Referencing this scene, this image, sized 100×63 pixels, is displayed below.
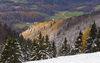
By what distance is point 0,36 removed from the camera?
69438 millimetres

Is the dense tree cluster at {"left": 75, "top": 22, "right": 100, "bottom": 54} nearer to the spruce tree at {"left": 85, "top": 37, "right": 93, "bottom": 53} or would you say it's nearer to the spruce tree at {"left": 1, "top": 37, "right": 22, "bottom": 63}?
the spruce tree at {"left": 85, "top": 37, "right": 93, "bottom": 53}

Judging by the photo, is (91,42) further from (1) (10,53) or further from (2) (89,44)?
(1) (10,53)

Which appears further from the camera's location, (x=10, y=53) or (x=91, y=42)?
(x=91, y=42)

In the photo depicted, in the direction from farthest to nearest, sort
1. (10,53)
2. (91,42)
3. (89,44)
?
(91,42)
(89,44)
(10,53)

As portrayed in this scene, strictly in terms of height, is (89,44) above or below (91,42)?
below

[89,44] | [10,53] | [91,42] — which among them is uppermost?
[10,53]

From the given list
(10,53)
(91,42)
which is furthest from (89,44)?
(10,53)

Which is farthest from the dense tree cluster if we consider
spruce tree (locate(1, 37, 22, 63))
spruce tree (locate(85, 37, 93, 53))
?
spruce tree (locate(1, 37, 22, 63))

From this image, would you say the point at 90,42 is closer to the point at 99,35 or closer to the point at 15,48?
the point at 99,35

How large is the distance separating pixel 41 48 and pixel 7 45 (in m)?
10.6

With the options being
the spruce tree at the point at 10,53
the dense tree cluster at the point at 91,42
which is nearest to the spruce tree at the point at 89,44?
the dense tree cluster at the point at 91,42

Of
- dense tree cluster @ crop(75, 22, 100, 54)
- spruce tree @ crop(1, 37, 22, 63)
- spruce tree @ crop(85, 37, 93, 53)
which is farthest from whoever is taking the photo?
spruce tree @ crop(85, 37, 93, 53)

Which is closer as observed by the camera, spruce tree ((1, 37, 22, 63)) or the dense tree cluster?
spruce tree ((1, 37, 22, 63))

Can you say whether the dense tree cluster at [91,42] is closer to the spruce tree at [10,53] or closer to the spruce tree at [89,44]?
the spruce tree at [89,44]
